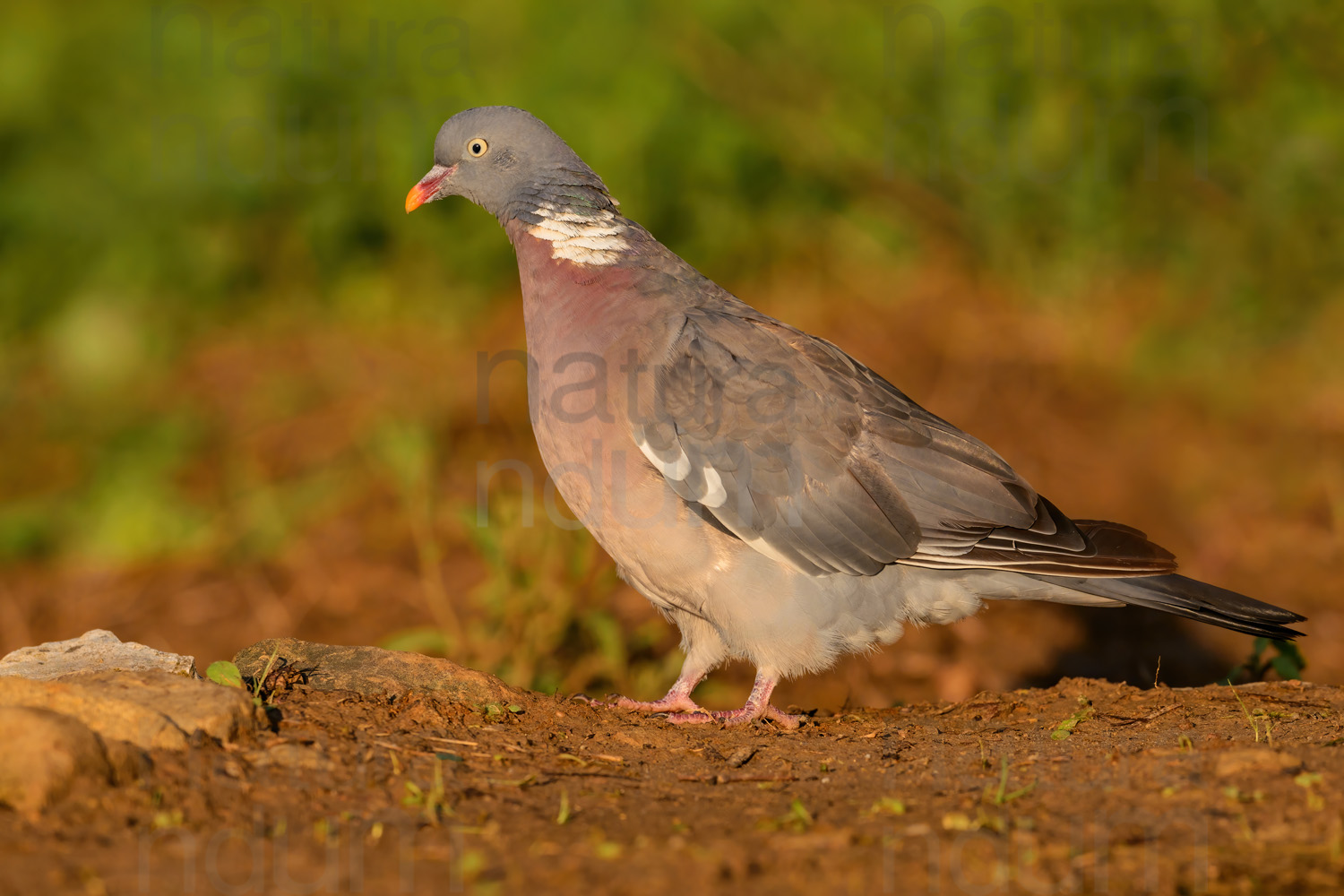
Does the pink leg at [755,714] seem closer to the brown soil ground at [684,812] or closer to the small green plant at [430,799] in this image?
the brown soil ground at [684,812]

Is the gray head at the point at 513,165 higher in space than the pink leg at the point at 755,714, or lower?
higher

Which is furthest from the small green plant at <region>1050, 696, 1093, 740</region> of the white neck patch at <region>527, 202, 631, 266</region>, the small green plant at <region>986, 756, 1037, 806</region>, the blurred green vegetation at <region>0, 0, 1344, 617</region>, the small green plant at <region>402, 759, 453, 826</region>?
the blurred green vegetation at <region>0, 0, 1344, 617</region>

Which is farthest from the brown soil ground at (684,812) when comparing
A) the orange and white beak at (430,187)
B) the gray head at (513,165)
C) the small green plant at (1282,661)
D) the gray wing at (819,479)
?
the orange and white beak at (430,187)

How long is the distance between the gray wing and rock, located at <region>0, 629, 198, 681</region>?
5.46 ft

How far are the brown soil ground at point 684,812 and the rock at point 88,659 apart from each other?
0.33m

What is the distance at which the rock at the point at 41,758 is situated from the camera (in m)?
2.59

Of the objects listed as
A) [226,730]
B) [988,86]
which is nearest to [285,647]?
[226,730]

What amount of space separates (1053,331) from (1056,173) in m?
1.12

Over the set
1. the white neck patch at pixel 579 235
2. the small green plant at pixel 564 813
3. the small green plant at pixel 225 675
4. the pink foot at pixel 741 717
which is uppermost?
the white neck patch at pixel 579 235

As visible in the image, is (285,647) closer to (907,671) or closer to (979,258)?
(907,671)

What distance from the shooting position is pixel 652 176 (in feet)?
29.2

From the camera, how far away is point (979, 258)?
29.6ft

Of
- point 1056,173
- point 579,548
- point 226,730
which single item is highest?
point 1056,173

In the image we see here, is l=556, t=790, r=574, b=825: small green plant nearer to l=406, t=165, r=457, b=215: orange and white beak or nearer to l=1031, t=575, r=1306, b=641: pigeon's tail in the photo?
l=1031, t=575, r=1306, b=641: pigeon's tail
